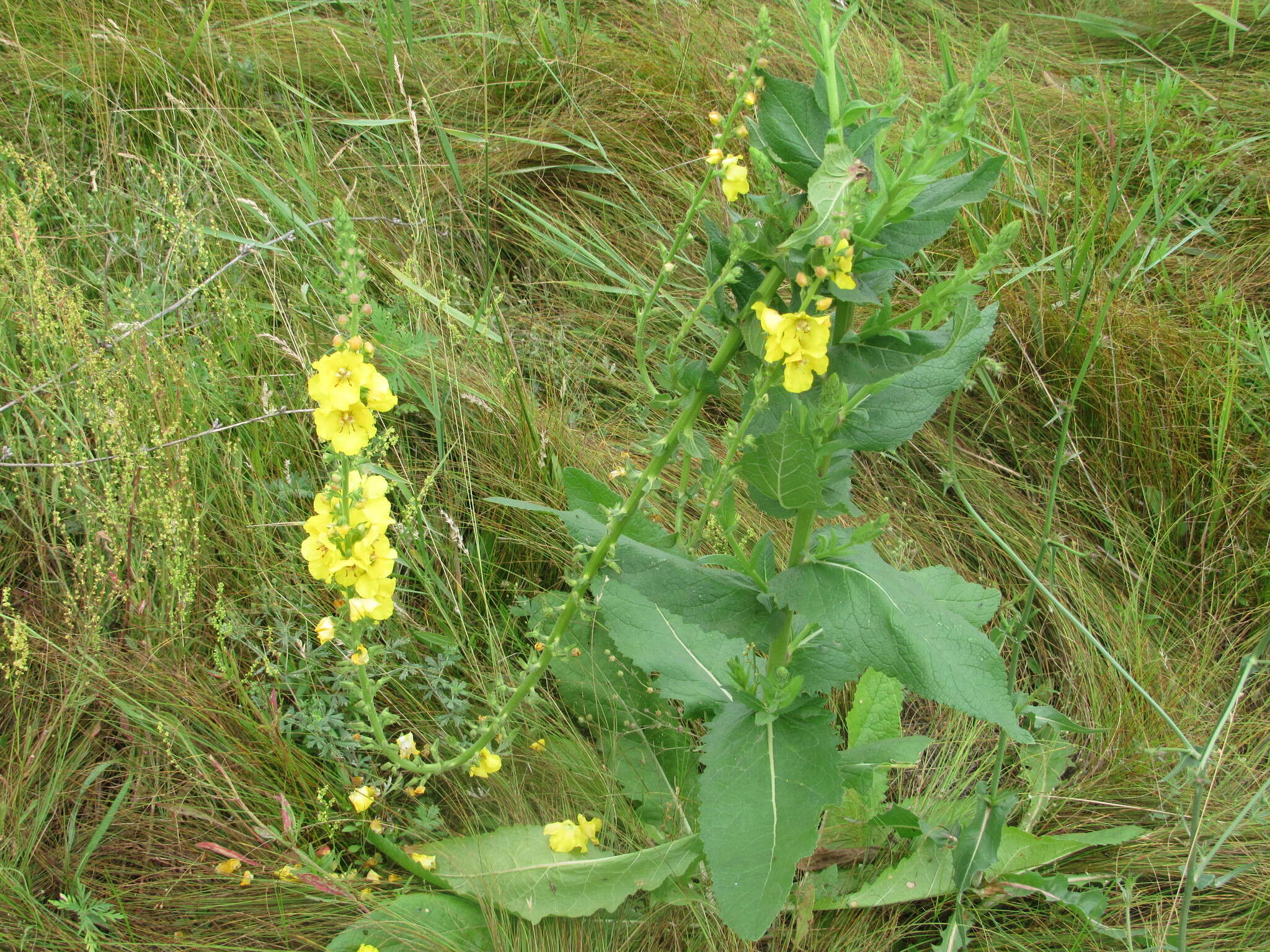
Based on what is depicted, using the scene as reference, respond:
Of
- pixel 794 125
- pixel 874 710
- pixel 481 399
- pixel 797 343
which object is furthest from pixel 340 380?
pixel 874 710

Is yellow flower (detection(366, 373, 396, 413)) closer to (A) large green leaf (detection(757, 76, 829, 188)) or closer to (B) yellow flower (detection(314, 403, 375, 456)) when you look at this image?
(B) yellow flower (detection(314, 403, 375, 456))

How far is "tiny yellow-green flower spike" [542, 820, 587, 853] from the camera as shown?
1.62 meters

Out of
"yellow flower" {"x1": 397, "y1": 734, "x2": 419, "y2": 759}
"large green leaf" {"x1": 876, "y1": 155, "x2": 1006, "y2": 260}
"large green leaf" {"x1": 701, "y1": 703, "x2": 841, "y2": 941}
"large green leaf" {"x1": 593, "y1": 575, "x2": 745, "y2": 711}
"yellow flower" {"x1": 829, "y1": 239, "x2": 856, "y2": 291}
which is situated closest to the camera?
"yellow flower" {"x1": 829, "y1": 239, "x2": 856, "y2": 291}

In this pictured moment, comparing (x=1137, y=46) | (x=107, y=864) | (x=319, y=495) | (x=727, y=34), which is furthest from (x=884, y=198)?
(x=1137, y=46)

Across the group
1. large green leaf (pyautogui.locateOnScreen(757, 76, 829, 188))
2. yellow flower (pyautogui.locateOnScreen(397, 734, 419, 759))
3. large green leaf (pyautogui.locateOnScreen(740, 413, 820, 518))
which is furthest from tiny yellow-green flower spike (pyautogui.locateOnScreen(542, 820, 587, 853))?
large green leaf (pyautogui.locateOnScreen(757, 76, 829, 188))

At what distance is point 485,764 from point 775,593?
0.60 m

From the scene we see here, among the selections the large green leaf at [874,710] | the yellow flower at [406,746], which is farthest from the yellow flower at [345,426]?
the large green leaf at [874,710]

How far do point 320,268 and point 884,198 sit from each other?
1.74 m

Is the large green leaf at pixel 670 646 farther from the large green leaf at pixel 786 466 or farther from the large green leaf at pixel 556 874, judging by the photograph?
the large green leaf at pixel 786 466

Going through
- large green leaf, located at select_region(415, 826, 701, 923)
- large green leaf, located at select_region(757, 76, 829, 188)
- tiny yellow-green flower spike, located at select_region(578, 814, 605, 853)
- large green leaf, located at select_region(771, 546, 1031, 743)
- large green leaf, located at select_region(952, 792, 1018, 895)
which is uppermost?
large green leaf, located at select_region(757, 76, 829, 188)

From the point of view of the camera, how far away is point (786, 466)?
129 centimetres

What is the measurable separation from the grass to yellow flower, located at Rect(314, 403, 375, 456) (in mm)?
634

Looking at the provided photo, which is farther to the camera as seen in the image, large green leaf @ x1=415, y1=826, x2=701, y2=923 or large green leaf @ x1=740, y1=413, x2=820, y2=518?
large green leaf @ x1=415, y1=826, x2=701, y2=923

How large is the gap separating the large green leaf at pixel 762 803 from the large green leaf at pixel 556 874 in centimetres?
18
